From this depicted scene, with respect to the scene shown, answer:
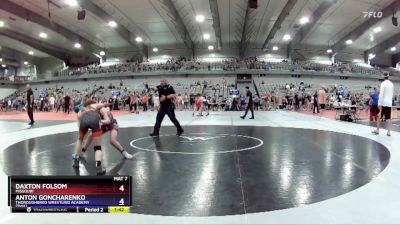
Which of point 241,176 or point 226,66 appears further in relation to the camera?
point 226,66

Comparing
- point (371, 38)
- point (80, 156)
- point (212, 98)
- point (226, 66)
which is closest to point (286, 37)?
point (226, 66)

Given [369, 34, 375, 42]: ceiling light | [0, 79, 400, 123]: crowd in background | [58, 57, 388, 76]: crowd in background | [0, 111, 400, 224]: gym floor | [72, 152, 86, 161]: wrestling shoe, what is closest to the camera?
[0, 111, 400, 224]: gym floor

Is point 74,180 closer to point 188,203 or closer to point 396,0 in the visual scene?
point 188,203

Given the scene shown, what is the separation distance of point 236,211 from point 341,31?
114ft

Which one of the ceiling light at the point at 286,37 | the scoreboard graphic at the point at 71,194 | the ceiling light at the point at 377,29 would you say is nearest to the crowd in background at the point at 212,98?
the ceiling light at the point at 286,37

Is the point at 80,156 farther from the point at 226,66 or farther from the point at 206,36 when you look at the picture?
the point at 226,66

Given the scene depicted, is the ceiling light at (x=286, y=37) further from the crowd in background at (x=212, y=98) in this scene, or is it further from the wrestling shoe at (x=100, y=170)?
the wrestling shoe at (x=100, y=170)

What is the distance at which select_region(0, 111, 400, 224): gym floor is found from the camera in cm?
291

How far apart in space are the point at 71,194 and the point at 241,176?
261 cm

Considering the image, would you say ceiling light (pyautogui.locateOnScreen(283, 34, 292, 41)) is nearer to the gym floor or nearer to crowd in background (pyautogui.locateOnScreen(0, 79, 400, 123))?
crowd in background (pyautogui.locateOnScreen(0, 79, 400, 123))

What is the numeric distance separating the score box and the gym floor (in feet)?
2.30

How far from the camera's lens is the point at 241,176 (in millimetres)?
4309

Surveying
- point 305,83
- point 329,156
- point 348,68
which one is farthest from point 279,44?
point 329,156

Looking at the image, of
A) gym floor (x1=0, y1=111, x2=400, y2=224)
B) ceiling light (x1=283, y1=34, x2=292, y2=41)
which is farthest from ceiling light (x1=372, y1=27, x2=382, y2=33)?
gym floor (x1=0, y1=111, x2=400, y2=224)
